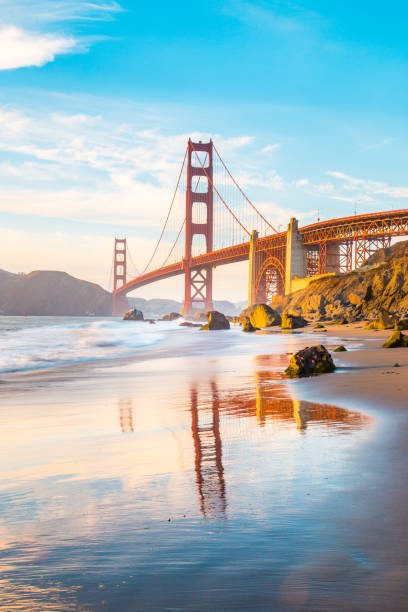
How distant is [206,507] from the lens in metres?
2.64

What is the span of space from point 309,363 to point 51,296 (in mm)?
173597

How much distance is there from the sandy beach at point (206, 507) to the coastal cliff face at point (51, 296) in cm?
15862

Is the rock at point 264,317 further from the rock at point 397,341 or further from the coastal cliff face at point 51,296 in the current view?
the coastal cliff face at point 51,296

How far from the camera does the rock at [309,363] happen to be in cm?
871

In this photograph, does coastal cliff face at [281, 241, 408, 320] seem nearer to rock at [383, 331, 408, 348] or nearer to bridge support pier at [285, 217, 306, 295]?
bridge support pier at [285, 217, 306, 295]

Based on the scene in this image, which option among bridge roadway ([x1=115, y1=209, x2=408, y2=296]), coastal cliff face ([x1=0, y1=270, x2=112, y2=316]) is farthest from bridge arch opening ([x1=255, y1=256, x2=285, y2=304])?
coastal cliff face ([x1=0, y1=270, x2=112, y2=316])

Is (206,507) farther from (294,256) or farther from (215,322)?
(294,256)

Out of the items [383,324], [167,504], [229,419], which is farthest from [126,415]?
[383,324]

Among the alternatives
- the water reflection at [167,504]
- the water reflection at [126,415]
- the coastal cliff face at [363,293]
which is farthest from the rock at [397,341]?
the coastal cliff face at [363,293]

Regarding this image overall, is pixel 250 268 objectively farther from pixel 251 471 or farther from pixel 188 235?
pixel 251 471

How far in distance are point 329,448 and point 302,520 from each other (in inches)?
58.2

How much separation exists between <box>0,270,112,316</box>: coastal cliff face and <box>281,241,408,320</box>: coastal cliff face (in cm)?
12086

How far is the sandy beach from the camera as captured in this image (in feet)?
6.04

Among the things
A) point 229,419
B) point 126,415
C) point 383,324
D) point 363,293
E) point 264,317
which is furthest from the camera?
point 363,293
